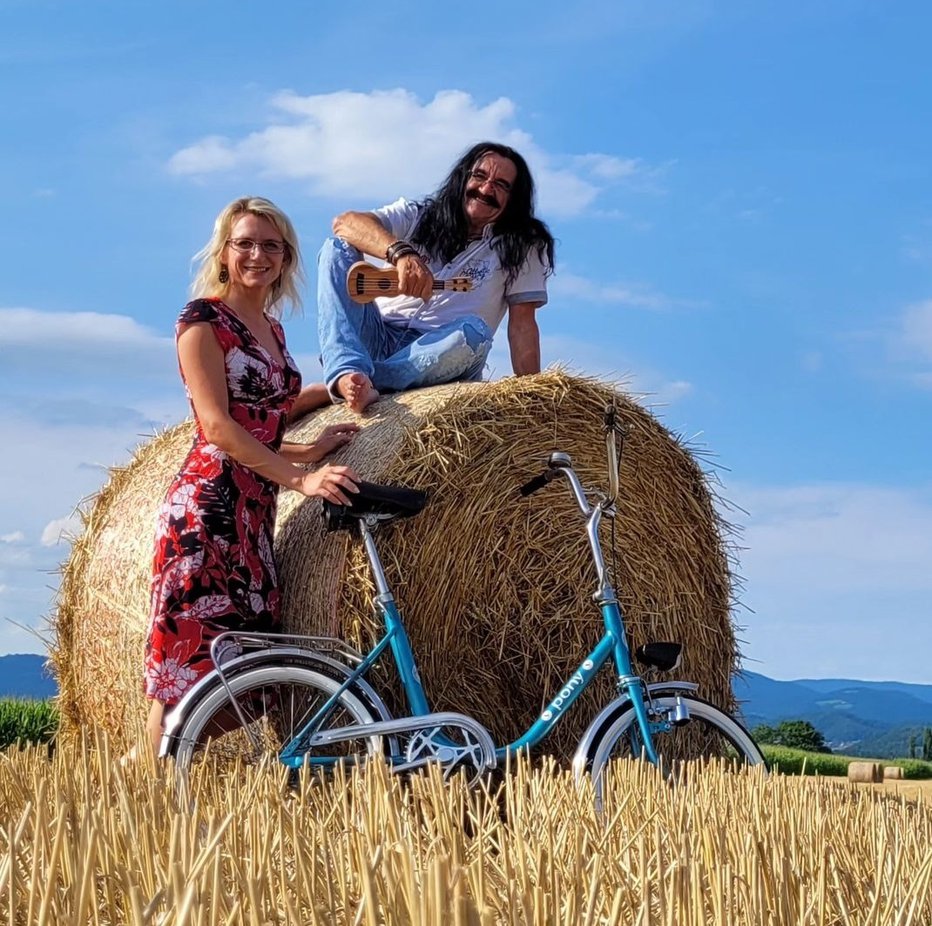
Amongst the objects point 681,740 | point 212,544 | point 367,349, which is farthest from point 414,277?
point 681,740

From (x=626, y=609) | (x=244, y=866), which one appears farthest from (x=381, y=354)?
(x=244, y=866)

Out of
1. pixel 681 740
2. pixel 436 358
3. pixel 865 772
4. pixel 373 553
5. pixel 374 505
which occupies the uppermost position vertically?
pixel 436 358

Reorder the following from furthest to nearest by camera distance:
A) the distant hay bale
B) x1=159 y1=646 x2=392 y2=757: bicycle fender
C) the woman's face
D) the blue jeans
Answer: the distant hay bale < the blue jeans < the woman's face < x1=159 y1=646 x2=392 y2=757: bicycle fender

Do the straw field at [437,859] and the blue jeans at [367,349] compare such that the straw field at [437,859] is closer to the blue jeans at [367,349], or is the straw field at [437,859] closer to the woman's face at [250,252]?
the woman's face at [250,252]

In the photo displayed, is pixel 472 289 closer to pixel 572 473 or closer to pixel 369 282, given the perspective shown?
pixel 369 282

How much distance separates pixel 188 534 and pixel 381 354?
1.49m

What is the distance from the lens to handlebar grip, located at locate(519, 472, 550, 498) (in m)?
4.78

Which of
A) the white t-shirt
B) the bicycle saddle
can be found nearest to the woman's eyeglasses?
the bicycle saddle

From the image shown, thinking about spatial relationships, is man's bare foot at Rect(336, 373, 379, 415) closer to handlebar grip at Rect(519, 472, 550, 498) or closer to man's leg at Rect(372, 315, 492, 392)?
man's leg at Rect(372, 315, 492, 392)

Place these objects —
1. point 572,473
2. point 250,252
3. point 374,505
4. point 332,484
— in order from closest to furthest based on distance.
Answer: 1. point 332,484
2. point 374,505
3. point 250,252
4. point 572,473

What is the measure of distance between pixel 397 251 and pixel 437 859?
371 centimetres

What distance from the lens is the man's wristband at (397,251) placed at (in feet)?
16.1

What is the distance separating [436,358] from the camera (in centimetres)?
512

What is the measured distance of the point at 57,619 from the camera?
6055 mm
